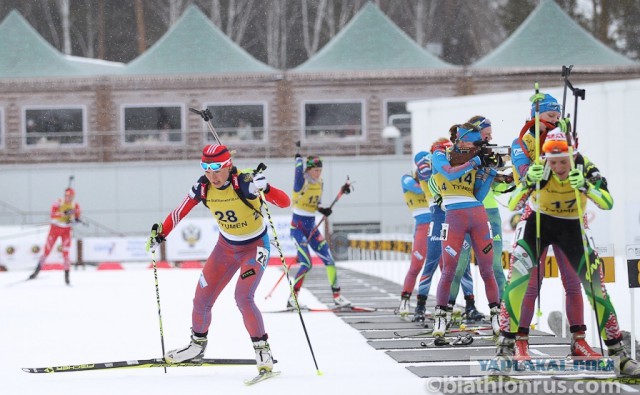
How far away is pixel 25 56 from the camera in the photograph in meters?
34.8

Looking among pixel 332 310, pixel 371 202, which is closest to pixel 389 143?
pixel 371 202

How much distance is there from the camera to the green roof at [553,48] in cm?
3444

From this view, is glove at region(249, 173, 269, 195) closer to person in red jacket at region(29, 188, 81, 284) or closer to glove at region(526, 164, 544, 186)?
glove at region(526, 164, 544, 186)

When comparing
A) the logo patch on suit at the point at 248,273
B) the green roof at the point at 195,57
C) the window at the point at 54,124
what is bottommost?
the logo patch on suit at the point at 248,273

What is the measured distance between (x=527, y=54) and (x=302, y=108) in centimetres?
837

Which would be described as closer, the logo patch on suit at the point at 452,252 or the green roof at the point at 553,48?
the logo patch on suit at the point at 452,252

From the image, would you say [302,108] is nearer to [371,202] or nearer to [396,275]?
[371,202]

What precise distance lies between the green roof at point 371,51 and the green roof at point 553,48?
225cm

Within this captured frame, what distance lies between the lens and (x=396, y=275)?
21062 millimetres

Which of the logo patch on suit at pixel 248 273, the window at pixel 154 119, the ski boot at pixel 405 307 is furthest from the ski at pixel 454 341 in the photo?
the window at pixel 154 119

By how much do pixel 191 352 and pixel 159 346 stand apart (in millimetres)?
1829

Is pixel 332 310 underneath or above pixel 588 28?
underneath

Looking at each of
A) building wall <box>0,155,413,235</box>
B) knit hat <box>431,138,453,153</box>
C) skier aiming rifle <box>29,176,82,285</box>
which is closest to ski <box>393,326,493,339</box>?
knit hat <box>431,138,453,153</box>

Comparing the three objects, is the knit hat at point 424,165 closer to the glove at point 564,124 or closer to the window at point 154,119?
the glove at point 564,124
